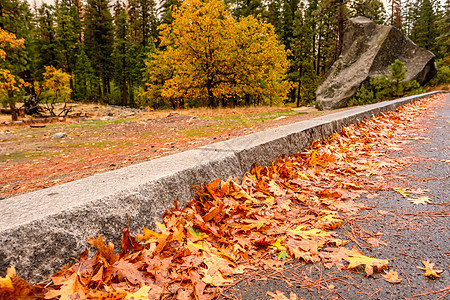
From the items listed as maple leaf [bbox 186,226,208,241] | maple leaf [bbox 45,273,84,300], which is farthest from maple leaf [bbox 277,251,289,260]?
maple leaf [bbox 45,273,84,300]

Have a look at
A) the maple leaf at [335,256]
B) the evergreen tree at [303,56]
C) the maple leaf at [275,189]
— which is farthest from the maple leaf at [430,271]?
the evergreen tree at [303,56]

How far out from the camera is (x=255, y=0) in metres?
25.3

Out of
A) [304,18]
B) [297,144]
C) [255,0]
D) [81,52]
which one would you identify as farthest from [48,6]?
[297,144]

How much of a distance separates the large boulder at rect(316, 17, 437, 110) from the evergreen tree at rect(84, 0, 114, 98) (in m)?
34.5

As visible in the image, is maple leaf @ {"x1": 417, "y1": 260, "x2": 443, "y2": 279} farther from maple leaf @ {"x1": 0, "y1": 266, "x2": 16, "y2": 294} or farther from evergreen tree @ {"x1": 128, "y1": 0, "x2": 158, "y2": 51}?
evergreen tree @ {"x1": 128, "y1": 0, "x2": 158, "y2": 51}

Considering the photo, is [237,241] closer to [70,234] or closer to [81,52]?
[70,234]

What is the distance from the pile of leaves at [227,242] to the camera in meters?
1.07

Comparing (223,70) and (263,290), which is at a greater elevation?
(223,70)

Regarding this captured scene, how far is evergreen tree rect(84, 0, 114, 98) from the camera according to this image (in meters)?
36.2

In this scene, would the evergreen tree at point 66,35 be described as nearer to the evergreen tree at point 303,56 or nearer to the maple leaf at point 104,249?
the evergreen tree at point 303,56

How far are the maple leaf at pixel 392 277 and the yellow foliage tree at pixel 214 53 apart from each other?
1300cm

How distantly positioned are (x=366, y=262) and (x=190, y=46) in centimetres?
1332

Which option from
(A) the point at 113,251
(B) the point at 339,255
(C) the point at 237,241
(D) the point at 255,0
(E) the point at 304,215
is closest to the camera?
(A) the point at 113,251

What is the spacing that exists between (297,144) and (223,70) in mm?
11721
